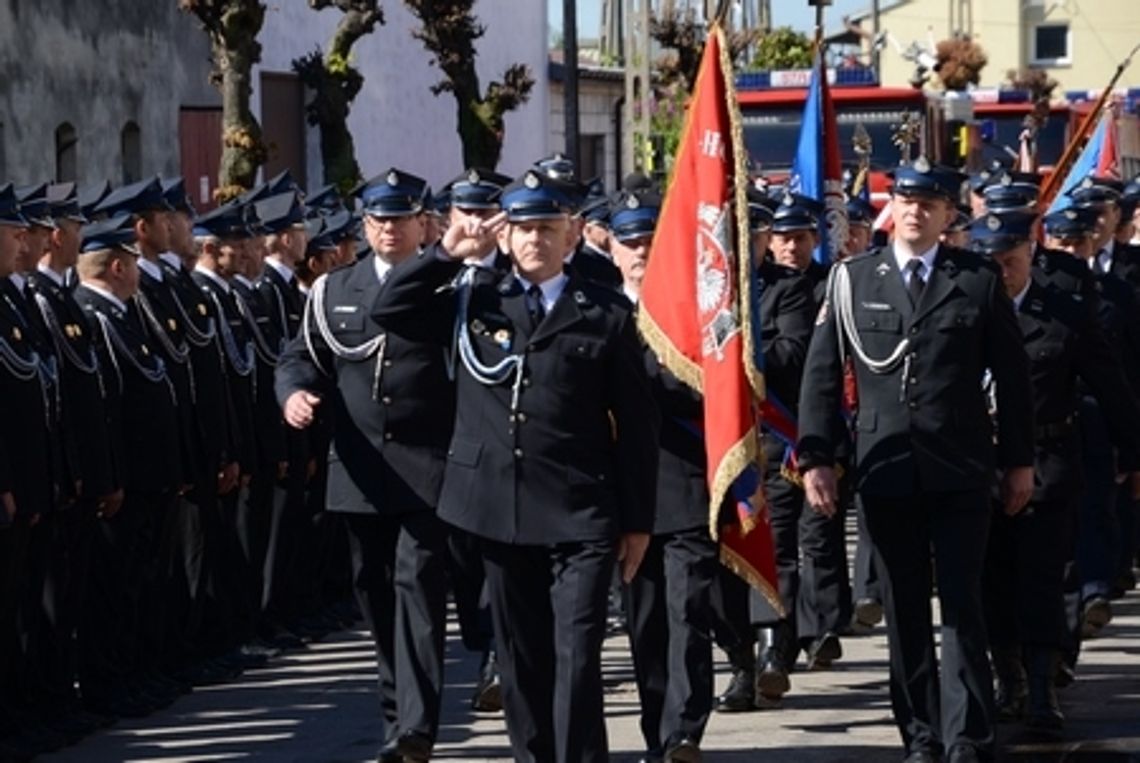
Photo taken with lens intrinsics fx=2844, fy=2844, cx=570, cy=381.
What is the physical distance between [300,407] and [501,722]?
203 cm

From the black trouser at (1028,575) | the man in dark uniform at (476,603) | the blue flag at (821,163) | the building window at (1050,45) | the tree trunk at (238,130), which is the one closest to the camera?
the black trouser at (1028,575)

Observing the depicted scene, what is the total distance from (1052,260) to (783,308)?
46.0 inches

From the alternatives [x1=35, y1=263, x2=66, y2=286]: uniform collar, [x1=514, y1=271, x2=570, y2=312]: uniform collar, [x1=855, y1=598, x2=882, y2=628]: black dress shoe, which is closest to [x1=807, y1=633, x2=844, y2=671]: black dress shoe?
[x1=855, y1=598, x2=882, y2=628]: black dress shoe

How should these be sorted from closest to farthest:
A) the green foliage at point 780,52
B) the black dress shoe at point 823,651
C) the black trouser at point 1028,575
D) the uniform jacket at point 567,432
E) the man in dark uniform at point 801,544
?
the uniform jacket at point 567,432, the black trouser at point 1028,575, the man in dark uniform at point 801,544, the black dress shoe at point 823,651, the green foliage at point 780,52

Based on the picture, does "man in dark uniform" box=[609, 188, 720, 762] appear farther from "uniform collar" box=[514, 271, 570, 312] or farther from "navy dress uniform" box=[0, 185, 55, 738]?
"navy dress uniform" box=[0, 185, 55, 738]

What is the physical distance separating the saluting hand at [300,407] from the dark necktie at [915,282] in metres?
2.14

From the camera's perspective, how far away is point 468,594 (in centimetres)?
1157

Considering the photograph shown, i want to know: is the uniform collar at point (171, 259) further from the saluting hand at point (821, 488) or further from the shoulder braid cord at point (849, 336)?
the saluting hand at point (821, 488)

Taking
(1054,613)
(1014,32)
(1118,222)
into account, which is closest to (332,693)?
(1054,613)

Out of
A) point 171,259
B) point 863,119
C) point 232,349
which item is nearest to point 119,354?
point 171,259

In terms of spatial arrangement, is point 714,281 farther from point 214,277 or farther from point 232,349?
point 214,277

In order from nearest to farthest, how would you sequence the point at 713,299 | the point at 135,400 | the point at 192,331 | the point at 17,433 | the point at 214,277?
the point at 713,299 → the point at 17,433 → the point at 135,400 → the point at 192,331 → the point at 214,277

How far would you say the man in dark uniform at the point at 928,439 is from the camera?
9836 mm

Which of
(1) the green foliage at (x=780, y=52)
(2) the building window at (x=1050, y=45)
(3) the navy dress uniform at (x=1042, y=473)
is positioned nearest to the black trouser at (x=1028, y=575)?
(3) the navy dress uniform at (x=1042, y=473)
